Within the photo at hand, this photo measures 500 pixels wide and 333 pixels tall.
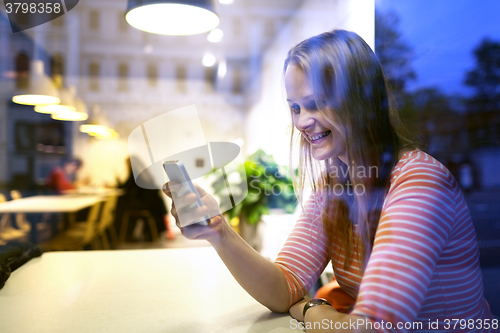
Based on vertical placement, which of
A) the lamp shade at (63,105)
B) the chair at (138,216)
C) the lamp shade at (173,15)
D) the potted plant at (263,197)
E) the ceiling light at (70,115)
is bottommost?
the chair at (138,216)

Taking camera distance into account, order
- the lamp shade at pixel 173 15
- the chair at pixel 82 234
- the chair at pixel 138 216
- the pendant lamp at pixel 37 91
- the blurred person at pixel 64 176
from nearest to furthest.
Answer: the lamp shade at pixel 173 15
the pendant lamp at pixel 37 91
the chair at pixel 82 234
the blurred person at pixel 64 176
the chair at pixel 138 216

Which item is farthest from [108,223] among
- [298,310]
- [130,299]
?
[298,310]

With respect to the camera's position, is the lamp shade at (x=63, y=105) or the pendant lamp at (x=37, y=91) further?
the lamp shade at (x=63, y=105)

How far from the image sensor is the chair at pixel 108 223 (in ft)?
9.22

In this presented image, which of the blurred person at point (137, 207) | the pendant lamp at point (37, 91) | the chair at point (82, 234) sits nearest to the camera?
the pendant lamp at point (37, 91)

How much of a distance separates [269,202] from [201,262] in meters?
0.62

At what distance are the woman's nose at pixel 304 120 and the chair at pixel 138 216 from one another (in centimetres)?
252

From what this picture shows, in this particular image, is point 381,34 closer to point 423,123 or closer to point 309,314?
point 423,123

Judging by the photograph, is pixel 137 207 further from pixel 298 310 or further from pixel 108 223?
pixel 298 310

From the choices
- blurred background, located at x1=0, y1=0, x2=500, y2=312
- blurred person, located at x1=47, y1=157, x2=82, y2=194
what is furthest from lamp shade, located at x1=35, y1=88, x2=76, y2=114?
blurred person, located at x1=47, y1=157, x2=82, y2=194

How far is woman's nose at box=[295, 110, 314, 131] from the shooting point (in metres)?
0.46

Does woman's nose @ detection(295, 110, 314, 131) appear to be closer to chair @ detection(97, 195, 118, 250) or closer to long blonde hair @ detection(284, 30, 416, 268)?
long blonde hair @ detection(284, 30, 416, 268)

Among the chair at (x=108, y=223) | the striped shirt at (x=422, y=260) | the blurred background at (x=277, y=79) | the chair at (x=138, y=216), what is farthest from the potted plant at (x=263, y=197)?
the chair at (x=108, y=223)

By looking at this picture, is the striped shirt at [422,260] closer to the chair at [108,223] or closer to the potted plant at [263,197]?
the potted plant at [263,197]
